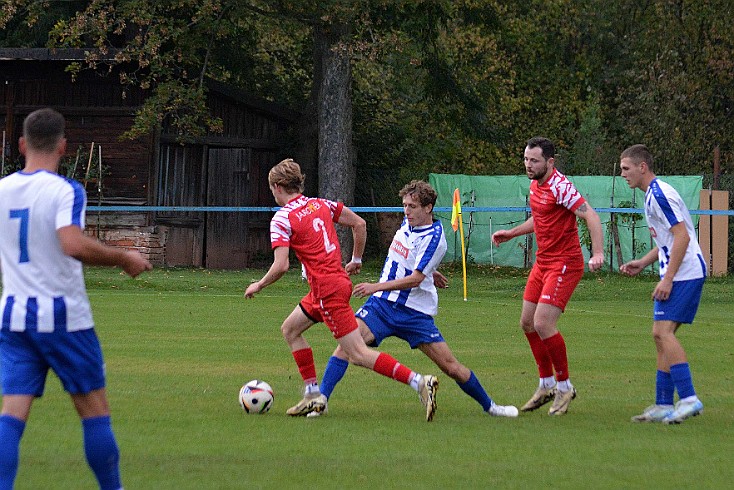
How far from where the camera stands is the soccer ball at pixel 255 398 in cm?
967

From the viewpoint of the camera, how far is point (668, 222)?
362 inches

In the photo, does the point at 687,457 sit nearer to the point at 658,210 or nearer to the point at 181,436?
the point at 658,210

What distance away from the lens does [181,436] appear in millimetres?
8469

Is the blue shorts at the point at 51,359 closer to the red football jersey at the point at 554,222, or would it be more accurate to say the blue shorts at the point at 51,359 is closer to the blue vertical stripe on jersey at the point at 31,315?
the blue vertical stripe on jersey at the point at 31,315

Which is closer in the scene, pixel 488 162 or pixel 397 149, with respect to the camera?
pixel 397 149

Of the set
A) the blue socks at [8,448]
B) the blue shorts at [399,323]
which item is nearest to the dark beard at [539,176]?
the blue shorts at [399,323]

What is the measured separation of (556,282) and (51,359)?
4952mm

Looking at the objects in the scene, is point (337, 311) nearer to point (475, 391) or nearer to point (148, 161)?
point (475, 391)

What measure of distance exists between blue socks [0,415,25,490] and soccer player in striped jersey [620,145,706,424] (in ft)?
15.9

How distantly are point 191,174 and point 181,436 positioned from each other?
25.0 metres

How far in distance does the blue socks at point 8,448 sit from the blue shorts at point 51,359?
138 mm

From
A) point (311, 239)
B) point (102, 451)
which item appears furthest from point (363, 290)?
point (102, 451)

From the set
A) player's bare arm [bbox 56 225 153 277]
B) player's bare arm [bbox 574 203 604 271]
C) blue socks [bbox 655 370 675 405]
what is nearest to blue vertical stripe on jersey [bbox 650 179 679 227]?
player's bare arm [bbox 574 203 604 271]

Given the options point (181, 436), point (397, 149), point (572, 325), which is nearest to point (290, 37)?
point (397, 149)
